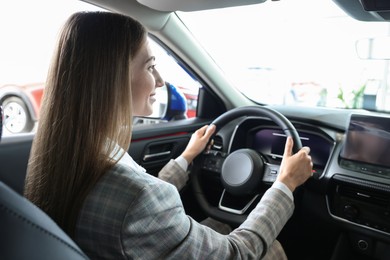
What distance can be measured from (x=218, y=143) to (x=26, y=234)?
65.1 inches

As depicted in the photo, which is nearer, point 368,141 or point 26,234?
point 26,234

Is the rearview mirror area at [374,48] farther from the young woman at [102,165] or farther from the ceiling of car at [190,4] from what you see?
the young woman at [102,165]

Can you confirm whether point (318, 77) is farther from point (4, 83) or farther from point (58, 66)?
point (58, 66)

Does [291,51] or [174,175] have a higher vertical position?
[291,51]

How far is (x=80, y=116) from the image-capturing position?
3.42ft

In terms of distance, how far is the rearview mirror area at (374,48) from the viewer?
69.5 inches

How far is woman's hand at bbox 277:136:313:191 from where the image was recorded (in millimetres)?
1479

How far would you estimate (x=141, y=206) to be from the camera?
0.96m

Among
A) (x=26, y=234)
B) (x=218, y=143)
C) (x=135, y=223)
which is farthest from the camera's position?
(x=218, y=143)

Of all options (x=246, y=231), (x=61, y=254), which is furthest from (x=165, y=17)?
(x=61, y=254)

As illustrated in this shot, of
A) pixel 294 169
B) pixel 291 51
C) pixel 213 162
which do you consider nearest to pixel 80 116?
pixel 294 169

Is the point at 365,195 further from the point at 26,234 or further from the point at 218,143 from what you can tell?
the point at 26,234

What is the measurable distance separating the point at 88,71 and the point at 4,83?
135 cm

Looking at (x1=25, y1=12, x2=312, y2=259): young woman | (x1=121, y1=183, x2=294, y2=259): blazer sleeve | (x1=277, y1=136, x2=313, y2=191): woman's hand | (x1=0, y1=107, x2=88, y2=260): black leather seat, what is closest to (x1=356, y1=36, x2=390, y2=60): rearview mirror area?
(x1=277, y1=136, x2=313, y2=191): woman's hand
